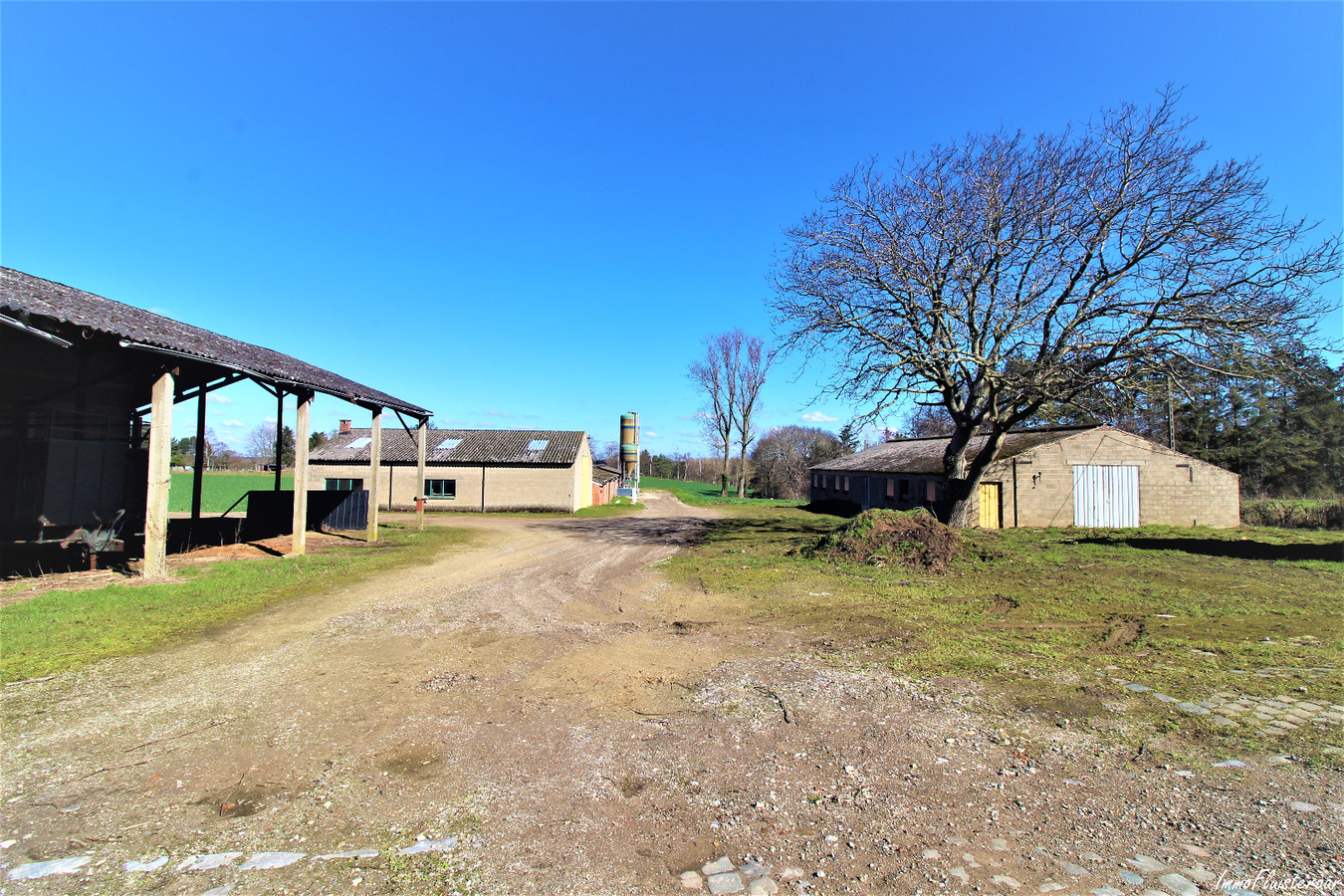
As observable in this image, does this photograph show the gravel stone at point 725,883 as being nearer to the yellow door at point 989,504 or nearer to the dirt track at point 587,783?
the dirt track at point 587,783

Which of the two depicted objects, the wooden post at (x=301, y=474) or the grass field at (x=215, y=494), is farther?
the grass field at (x=215, y=494)

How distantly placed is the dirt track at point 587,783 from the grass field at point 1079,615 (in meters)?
0.91

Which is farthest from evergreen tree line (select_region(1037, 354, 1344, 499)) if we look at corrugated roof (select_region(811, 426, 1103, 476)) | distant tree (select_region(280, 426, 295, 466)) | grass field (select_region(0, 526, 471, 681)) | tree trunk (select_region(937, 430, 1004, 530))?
distant tree (select_region(280, 426, 295, 466))

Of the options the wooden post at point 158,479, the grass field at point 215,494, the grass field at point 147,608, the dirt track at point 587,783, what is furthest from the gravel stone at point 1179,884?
the grass field at point 215,494

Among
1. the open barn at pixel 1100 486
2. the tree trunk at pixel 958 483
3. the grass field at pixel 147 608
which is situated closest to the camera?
the grass field at pixel 147 608

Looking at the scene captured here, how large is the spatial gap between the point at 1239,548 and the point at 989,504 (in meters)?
7.69

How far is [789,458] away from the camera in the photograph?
60.3 meters

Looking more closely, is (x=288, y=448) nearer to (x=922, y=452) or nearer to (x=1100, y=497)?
(x=922, y=452)

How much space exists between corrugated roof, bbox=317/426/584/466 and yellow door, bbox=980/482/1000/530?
18361mm

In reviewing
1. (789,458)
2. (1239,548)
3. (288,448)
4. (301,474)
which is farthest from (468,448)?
(288,448)

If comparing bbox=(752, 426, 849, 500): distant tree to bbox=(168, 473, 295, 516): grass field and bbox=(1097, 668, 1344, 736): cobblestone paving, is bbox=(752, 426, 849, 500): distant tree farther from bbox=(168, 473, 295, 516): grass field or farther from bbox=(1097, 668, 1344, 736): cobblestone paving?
bbox=(1097, 668, 1344, 736): cobblestone paving

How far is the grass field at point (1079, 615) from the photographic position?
5.50 metres

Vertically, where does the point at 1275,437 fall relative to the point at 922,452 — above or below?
above

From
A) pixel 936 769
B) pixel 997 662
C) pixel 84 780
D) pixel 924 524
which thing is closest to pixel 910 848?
pixel 936 769
